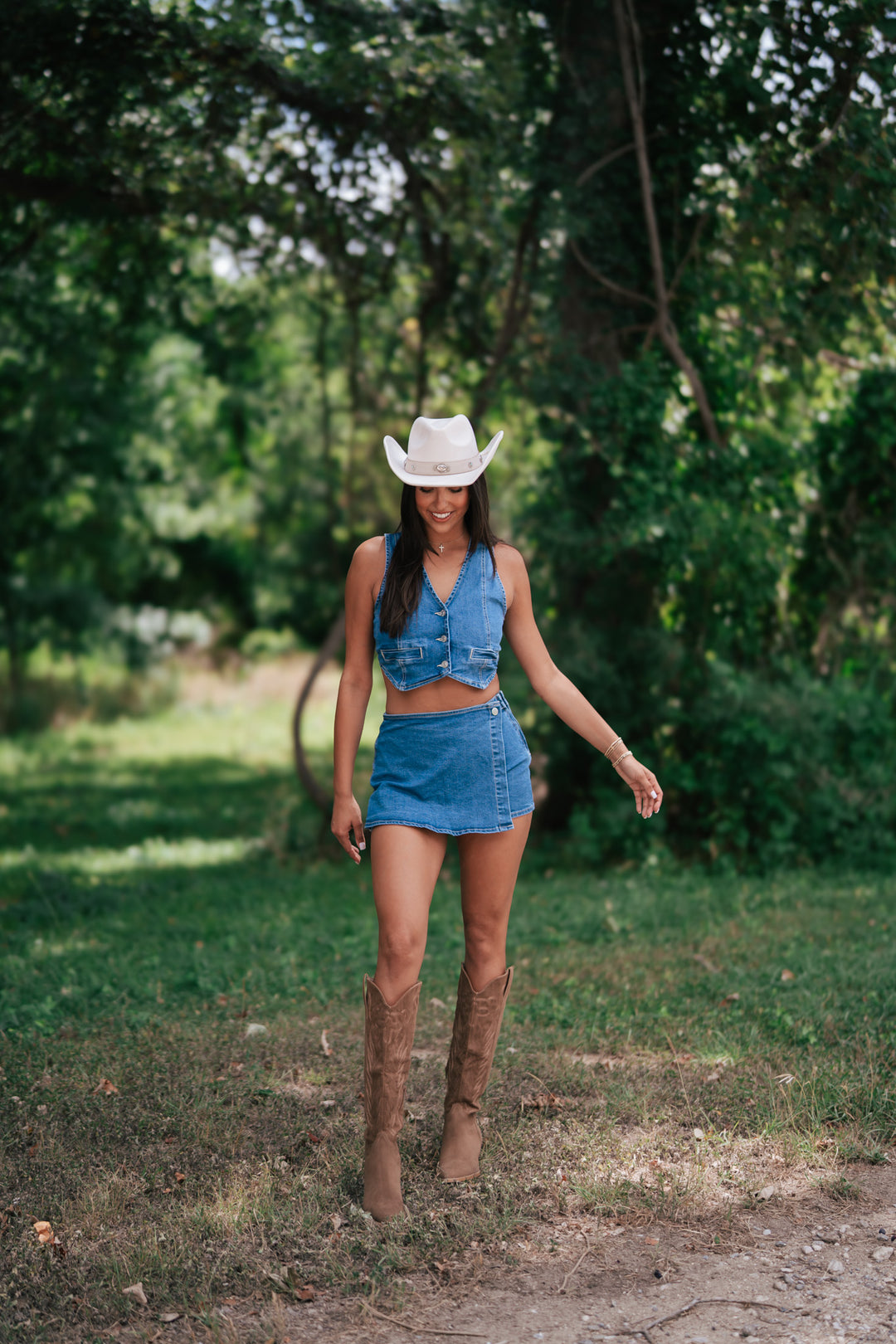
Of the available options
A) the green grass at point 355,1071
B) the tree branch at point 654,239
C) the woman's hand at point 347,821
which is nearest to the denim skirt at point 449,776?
the woman's hand at point 347,821

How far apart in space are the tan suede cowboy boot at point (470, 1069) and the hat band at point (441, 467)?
1.50 metres

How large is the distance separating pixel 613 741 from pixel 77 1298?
2108 mm

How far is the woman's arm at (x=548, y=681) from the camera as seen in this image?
362cm

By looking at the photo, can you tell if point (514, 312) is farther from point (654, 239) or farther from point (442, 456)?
point (442, 456)

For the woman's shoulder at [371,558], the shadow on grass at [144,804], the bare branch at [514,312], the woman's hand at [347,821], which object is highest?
the bare branch at [514,312]

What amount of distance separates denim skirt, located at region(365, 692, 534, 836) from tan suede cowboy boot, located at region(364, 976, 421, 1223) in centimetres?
49

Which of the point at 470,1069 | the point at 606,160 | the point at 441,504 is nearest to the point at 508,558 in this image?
the point at 441,504

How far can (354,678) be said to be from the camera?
361cm

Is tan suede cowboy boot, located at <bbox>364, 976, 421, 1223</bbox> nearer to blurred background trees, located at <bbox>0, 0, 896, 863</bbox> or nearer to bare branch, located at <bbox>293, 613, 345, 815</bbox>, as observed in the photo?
blurred background trees, located at <bbox>0, 0, 896, 863</bbox>

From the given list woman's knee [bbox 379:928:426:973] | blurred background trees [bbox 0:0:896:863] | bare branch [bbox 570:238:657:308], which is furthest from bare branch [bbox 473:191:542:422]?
woman's knee [bbox 379:928:426:973]

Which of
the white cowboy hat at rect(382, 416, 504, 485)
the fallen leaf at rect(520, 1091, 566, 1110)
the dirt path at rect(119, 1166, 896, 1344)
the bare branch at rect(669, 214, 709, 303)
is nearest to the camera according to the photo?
the dirt path at rect(119, 1166, 896, 1344)

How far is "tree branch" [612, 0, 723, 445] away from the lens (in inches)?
281

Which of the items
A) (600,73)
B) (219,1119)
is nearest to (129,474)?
(600,73)

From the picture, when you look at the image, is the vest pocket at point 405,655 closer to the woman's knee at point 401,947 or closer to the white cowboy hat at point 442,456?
the white cowboy hat at point 442,456
